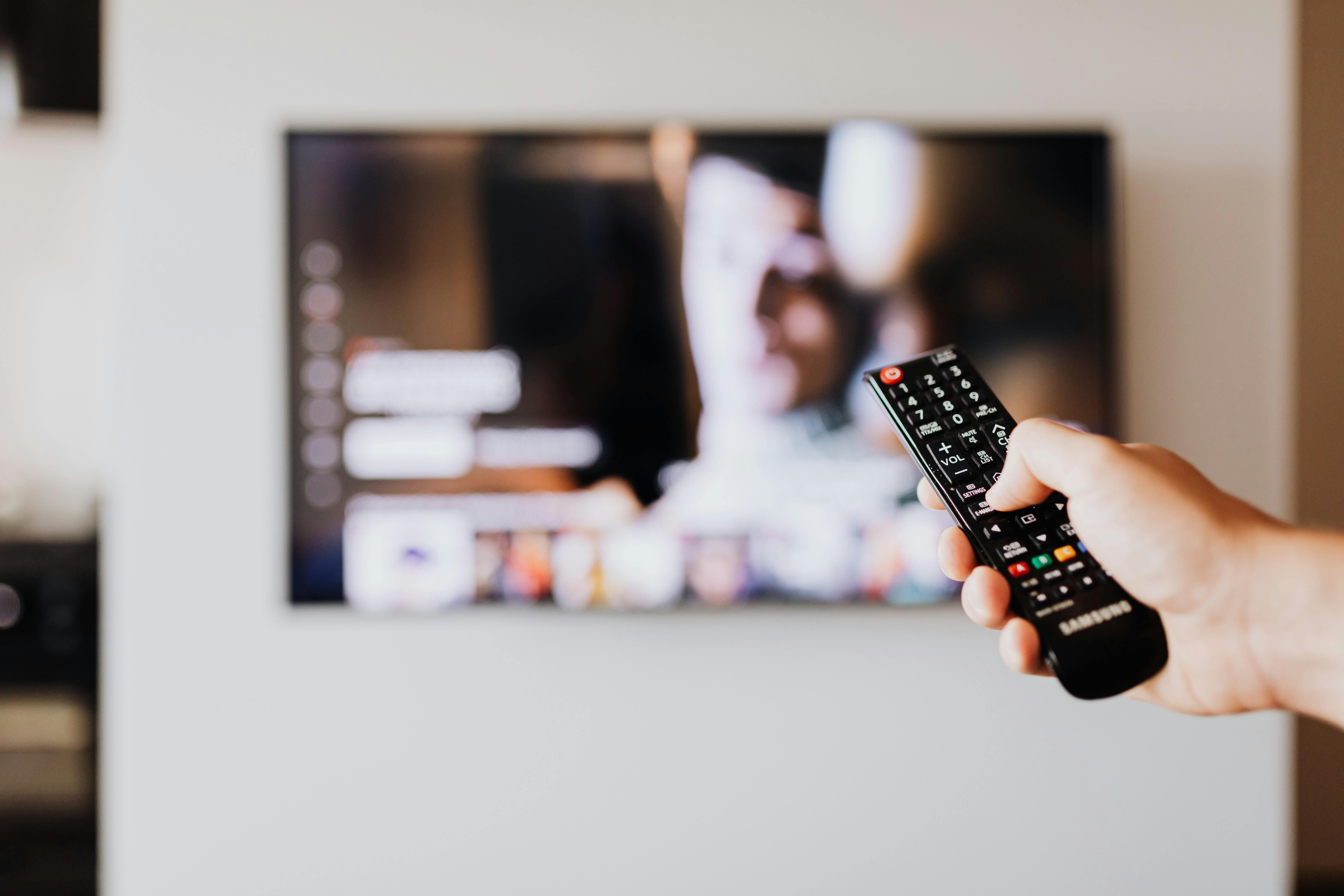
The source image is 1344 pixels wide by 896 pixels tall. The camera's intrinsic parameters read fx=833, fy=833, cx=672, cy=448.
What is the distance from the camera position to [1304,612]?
642mm

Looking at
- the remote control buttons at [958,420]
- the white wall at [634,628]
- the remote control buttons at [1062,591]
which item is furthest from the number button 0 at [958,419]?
the white wall at [634,628]

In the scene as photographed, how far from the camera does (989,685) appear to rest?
1.36 meters

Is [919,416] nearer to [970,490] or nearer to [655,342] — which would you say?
[970,490]

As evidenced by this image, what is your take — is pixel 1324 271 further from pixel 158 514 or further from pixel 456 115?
pixel 158 514

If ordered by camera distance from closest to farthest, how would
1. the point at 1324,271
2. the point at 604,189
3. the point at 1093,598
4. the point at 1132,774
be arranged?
1. the point at 1093,598
2. the point at 604,189
3. the point at 1132,774
4. the point at 1324,271

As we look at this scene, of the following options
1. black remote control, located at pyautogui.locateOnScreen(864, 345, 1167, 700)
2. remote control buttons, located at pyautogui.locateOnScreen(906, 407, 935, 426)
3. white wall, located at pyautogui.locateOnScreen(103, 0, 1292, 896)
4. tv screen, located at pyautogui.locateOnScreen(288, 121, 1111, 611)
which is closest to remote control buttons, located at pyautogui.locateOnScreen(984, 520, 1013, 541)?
black remote control, located at pyautogui.locateOnScreen(864, 345, 1167, 700)

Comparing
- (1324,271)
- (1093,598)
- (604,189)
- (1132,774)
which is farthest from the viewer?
(1324,271)

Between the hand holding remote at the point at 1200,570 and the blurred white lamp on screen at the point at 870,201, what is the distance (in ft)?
2.06

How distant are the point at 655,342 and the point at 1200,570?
792 millimetres

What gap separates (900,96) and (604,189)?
0.51 metres

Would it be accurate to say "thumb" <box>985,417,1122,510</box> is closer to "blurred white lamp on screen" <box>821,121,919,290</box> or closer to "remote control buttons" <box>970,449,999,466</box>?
"remote control buttons" <box>970,449,999,466</box>

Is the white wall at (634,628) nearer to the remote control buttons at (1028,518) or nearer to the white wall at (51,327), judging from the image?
the white wall at (51,327)

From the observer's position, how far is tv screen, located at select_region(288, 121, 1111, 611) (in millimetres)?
1241

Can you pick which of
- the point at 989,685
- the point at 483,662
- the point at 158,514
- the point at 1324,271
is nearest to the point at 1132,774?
the point at 989,685
